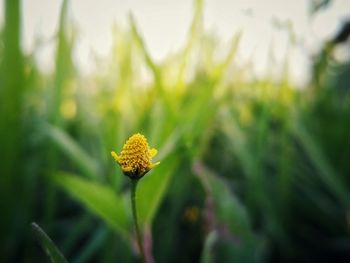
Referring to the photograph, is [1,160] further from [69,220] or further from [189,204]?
[189,204]

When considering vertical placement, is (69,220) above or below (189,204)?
above

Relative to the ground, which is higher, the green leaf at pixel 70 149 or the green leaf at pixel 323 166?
the green leaf at pixel 70 149

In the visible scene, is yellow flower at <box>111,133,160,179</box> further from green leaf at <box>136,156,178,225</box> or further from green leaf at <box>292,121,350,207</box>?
green leaf at <box>292,121,350,207</box>

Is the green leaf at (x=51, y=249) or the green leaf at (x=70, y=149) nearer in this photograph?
the green leaf at (x=51, y=249)

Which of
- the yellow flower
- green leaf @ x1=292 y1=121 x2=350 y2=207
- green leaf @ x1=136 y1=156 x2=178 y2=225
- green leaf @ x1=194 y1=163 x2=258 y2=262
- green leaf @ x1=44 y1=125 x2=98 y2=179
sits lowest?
green leaf @ x1=292 y1=121 x2=350 y2=207

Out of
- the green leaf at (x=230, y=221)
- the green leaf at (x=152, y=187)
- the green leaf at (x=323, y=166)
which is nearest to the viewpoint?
the green leaf at (x=152, y=187)

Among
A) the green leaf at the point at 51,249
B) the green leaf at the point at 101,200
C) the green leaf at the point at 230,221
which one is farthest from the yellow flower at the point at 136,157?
the green leaf at the point at 230,221

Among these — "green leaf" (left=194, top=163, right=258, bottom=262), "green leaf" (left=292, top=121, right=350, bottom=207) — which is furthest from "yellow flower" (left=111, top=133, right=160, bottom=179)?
"green leaf" (left=292, top=121, right=350, bottom=207)

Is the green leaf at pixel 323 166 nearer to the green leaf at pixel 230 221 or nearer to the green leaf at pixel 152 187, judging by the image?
the green leaf at pixel 230 221

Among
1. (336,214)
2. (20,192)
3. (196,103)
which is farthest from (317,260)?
(20,192)

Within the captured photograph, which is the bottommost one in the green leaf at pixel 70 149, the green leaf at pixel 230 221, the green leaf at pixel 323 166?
the green leaf at pixel 323 166

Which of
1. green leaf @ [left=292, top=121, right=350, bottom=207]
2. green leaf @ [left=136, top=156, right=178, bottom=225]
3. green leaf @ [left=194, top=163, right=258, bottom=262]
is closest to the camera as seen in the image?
green leaf @ [left=136, top=156, right=178, bottom=225]
